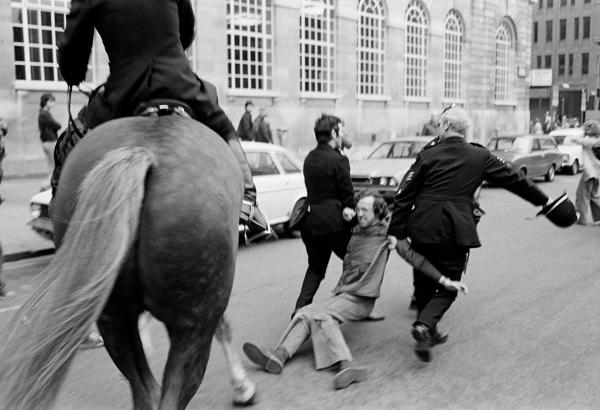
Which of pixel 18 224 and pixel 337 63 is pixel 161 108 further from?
pixel 337 63

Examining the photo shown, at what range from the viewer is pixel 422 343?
4910 millimetres

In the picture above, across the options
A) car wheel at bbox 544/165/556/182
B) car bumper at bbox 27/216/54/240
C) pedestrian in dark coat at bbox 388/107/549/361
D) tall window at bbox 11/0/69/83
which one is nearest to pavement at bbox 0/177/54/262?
car bumper at bbox 27/216/54/240

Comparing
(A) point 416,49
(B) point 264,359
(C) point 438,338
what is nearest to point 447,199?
(C) point 438,338

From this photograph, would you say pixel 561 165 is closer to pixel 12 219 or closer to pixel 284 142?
pixel 284 142

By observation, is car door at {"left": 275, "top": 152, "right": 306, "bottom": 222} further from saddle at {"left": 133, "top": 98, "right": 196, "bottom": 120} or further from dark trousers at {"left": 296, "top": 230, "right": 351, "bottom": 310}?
saddle at {"left": 133, "top": 98, "right": 196, "bottom": 120}

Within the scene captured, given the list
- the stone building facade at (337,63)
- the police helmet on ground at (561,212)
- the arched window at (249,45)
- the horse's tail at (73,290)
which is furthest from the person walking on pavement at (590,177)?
the arched window at (249,45)

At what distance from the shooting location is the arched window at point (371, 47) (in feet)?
89.5

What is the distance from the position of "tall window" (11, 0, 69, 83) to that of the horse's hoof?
14.7 m

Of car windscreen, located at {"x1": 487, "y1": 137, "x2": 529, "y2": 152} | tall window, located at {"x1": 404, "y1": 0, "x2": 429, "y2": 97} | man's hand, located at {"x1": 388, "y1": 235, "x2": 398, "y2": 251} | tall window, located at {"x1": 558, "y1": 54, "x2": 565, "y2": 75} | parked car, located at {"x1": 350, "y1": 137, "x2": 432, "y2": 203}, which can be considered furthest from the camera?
tall window, located at {"x1": 558, "y1": 54, "x2": 565, "y2": 75}

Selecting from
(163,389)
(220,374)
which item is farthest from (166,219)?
(220,374)

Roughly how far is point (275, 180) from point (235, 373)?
21.4 feet

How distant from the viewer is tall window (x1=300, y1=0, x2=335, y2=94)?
81.1ft

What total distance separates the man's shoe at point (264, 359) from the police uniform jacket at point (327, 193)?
1387 mm

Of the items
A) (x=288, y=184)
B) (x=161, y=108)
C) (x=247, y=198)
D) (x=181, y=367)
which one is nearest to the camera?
(x=181, y=367)
